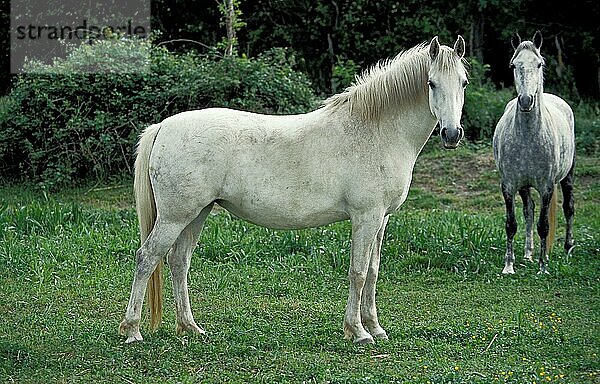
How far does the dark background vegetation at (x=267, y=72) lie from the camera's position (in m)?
11.3

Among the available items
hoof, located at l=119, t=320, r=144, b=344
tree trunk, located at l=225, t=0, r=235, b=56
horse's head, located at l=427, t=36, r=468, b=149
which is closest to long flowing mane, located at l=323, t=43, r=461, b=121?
horse's head, located at l=427, t=36, r=468, b=149

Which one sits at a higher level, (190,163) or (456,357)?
(190,163)

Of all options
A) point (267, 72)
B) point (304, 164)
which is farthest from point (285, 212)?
point (267, 72)

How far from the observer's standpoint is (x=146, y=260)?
5.18 metres

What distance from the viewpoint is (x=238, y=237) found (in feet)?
26.6

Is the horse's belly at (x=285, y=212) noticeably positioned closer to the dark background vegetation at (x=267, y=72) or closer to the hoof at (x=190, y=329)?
the hoof at (x=190, y=329)

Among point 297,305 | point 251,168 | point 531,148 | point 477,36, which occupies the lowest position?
point 297,305

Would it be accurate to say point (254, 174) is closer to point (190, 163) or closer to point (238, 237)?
point (190, 163)

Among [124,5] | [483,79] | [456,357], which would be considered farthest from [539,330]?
[124,5]

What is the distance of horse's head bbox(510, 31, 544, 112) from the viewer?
7.16m

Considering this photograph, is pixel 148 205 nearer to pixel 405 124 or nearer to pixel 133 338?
pixel 133 338

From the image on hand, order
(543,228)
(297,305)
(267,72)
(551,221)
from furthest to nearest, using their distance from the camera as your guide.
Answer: (267,72)
(551,221)
(543,228)
(297,305)

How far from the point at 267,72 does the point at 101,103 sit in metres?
2.44

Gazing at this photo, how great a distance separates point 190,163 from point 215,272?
2363 millimetres
